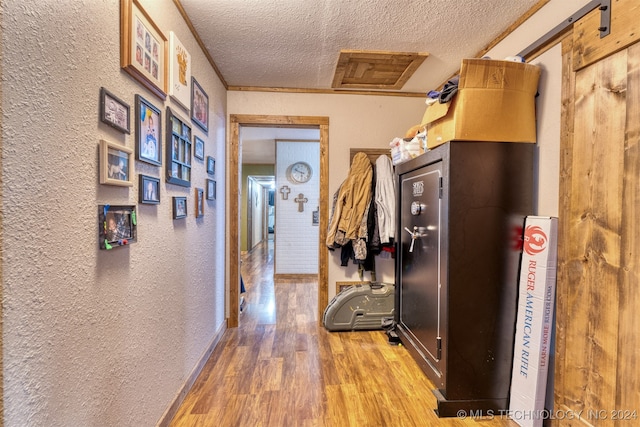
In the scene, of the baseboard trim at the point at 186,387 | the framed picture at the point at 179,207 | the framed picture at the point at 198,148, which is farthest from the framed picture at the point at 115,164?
the baseboard trim at the point at 186,387

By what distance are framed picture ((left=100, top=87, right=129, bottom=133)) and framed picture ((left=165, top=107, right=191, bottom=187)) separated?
388mm

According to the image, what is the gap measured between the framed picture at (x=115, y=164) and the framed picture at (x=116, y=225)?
3.8 inches

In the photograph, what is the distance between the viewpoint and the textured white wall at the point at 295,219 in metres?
4.92

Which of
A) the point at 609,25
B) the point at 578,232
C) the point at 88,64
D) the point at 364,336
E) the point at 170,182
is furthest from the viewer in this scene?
the point at 364,336

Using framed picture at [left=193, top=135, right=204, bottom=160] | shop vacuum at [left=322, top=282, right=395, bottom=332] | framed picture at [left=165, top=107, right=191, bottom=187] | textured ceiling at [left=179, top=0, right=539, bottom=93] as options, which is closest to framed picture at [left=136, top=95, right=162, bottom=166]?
framed picture at [left=165, top=107, right=191, bottom=187]

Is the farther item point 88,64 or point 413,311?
point 413,311

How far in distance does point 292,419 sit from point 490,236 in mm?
1454

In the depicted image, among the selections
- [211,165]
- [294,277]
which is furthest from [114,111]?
[294,277]

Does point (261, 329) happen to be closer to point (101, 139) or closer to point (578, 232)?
point (101, 139)

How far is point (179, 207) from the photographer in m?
1.69

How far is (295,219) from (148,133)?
3665 mm

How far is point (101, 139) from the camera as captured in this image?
3.40ft

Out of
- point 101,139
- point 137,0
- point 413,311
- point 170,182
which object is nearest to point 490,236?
point 413,311

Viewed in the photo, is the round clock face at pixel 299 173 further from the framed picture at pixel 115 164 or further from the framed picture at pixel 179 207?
the framed picture at pixel 115 164
